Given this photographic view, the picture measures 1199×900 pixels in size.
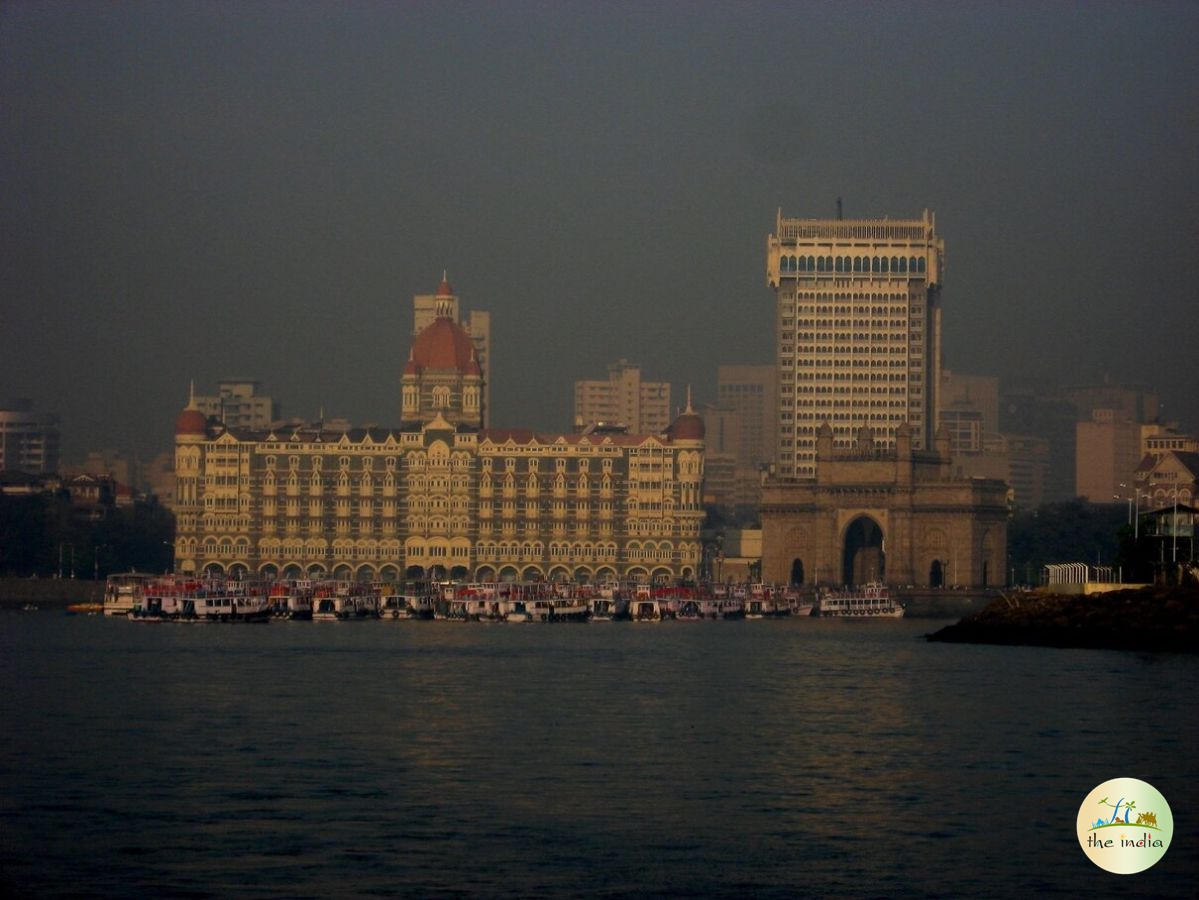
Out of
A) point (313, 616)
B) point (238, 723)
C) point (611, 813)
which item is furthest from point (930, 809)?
point (313, 616)

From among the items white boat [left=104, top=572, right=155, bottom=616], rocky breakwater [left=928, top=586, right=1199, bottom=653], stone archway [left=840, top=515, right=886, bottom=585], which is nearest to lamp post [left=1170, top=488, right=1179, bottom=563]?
rocky breakwater [left=928, top=586, right=1199, bottom=653]

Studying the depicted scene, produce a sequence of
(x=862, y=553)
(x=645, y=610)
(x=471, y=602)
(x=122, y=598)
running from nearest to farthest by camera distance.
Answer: (x=471, y=602), (x=645, y=610), (x=122, y=598), (x=862, y=553)

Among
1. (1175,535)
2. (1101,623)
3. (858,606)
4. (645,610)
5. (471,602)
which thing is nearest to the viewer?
(1101,623)

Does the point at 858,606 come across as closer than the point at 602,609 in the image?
No

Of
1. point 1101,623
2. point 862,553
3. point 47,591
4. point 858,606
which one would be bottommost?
point 1101,623

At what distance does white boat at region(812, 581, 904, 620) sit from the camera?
171 m

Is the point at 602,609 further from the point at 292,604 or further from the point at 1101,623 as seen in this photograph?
the point at 1101,623

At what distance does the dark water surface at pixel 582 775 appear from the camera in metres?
44.2

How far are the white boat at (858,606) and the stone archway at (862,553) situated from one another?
58.3 feet

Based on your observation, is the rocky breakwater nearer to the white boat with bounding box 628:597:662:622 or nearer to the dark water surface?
the dark water surface

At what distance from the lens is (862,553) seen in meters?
196

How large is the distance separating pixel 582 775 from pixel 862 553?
141m

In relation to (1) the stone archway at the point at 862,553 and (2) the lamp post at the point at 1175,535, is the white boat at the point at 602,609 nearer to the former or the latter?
(1) the stone archway at the point at 862,553

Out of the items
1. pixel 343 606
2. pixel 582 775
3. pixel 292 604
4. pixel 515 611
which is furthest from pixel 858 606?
pixel 582 775
